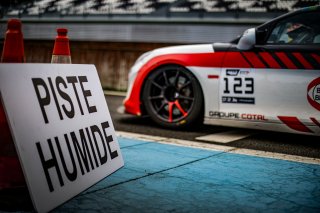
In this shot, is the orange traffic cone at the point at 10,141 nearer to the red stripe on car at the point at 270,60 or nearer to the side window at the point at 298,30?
the red stripe on car at the point at 270,60

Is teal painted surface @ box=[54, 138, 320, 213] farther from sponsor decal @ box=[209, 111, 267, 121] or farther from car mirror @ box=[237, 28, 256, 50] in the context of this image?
car mirror @ box=[237, 28, 256, 50]

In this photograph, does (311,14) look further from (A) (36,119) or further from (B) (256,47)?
(A) (36,119)

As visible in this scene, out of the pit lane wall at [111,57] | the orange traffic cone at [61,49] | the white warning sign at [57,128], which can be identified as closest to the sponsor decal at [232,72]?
the white warning sign at [57,128]

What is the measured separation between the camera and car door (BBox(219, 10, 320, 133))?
13.2ft

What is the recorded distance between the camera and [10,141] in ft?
7.34

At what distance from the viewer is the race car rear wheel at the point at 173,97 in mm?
4711

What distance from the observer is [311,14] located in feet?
13.9

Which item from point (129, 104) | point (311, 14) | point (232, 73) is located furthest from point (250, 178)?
point (129, 104)

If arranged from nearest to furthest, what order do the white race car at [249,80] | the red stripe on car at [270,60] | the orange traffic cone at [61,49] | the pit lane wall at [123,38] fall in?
1. the orange traffic cone at [61,49]
2. the white race car at [249,80]
3. the red stripe on car at [270,60]
4. the pit lane wall at [123,38]

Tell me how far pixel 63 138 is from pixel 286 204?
1.30 meters

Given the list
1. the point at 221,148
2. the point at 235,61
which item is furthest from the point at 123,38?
the point at 221,148

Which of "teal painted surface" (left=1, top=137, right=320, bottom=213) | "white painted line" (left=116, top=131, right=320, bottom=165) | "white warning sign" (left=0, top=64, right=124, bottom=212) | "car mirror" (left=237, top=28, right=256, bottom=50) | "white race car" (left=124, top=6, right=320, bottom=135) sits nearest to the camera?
"white warning sign" (left=0, top=64, right=124, bottom=212)

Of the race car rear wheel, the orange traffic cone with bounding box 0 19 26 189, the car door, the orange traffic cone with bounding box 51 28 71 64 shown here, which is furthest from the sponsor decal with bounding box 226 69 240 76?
the orange traffic cone with bounding box 0 19 26 189

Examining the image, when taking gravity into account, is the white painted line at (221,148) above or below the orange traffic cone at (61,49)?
below
